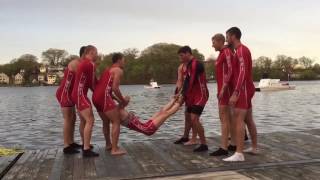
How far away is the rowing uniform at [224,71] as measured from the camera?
29.8ft

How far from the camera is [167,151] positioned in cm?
982

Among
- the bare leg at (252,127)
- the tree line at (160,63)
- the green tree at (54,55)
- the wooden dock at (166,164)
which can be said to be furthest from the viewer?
the green tree at (54,55)

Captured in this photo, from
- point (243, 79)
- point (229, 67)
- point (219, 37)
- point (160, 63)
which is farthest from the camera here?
point (160, 63)

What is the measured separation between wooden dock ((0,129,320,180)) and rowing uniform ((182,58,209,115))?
3.03 feet

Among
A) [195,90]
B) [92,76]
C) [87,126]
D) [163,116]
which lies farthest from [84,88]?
[195,90]

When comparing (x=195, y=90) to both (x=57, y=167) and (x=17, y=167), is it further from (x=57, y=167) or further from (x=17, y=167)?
(x=17, y=167)

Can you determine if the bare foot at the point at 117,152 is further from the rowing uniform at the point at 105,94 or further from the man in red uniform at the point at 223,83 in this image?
the man in red uniform at the point at 223,83

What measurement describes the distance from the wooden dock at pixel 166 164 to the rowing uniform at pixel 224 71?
3.86 feet

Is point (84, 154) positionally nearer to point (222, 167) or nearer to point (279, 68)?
point (222, 167)

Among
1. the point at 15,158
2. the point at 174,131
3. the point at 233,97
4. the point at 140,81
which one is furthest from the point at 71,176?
the point at 140,81

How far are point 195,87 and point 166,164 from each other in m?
2.11

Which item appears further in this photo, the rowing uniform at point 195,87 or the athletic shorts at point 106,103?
the rowing uniform at point 195,87

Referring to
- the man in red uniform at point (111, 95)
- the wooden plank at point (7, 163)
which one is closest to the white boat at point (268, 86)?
the man in red uniform at point (111, 95)

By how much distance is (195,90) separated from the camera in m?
9.95
